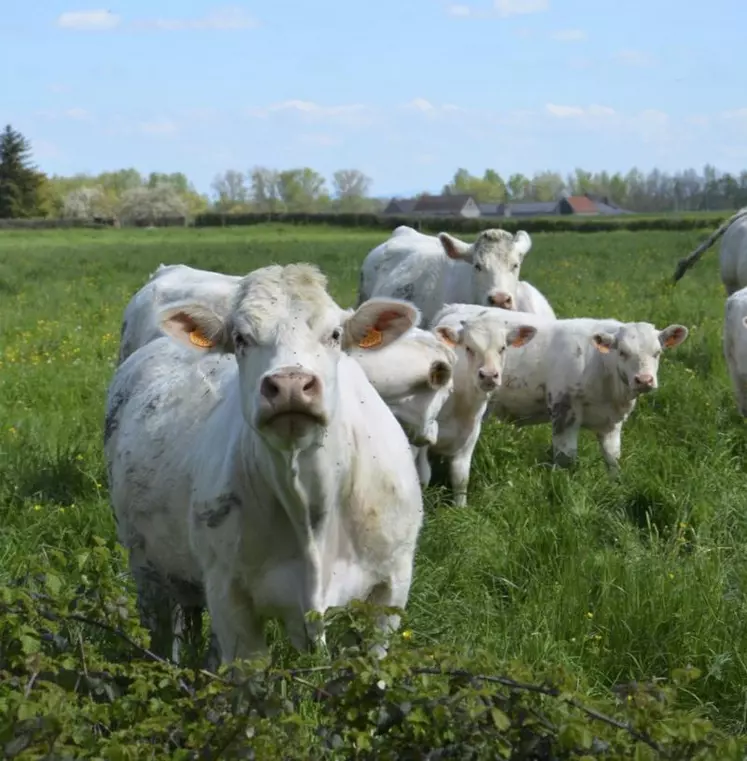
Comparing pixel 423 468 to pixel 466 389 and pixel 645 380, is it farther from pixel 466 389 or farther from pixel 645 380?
pixel 645 380

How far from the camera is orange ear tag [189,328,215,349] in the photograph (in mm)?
4223

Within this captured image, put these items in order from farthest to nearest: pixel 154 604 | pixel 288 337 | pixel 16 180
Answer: pixel 16 180, pixel 154 604, pixel 288 337

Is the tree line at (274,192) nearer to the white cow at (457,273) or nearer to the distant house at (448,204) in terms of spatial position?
the distant house at (448,204)

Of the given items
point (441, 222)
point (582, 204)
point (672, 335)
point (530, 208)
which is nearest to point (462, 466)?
point (672, 335)

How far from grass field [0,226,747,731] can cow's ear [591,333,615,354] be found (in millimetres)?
735

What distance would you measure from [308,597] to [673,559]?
2.38 metres

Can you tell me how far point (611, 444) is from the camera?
27.2ft

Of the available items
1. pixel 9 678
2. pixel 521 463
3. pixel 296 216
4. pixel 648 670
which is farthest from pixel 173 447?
pixel 296 216

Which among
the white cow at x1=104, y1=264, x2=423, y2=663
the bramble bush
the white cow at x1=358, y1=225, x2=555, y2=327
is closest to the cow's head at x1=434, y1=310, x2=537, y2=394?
the white cow at x1=358, y1=225, x2=555, y2=327

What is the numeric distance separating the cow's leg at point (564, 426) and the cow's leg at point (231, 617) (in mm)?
4514

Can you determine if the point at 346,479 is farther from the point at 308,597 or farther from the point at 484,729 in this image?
the point at 484,729

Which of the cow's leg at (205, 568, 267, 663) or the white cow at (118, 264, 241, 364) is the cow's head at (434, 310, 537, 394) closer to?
the white cow at (118, 264, 241, 364)

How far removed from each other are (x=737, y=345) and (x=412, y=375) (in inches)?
165

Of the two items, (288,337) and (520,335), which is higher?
(288,337)
